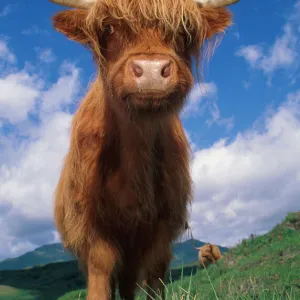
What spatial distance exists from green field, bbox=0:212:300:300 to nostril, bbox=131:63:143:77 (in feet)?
5.44

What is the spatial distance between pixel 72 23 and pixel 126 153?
1402 millimetres

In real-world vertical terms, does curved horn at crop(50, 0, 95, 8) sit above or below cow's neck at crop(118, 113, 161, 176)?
above

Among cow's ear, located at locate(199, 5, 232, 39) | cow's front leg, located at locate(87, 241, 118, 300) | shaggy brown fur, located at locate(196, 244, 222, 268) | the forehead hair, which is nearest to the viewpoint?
the forehead hair

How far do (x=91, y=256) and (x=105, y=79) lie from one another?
5.95ft

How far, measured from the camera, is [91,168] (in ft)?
15.8

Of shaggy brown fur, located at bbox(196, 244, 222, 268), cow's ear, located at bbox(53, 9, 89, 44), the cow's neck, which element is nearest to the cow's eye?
cow's ear, located at bbox(53, 9, 89, 44)

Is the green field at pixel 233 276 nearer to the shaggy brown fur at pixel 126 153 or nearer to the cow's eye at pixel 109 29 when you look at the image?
the shaggy brown fur at pixel 126 153

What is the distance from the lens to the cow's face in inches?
150

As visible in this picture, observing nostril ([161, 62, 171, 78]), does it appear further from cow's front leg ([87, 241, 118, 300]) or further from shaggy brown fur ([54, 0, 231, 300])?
cow's front leg ([87, 241, 118, 300])

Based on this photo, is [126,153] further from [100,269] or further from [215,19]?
[215,19]

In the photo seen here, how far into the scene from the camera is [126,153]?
4.83 metres

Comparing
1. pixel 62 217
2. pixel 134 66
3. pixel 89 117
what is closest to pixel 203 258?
pixel 62 217

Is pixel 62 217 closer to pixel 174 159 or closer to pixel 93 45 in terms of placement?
pixel 174 159

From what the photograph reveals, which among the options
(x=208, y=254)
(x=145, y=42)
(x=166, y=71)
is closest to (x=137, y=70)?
(x=166, y=71)
